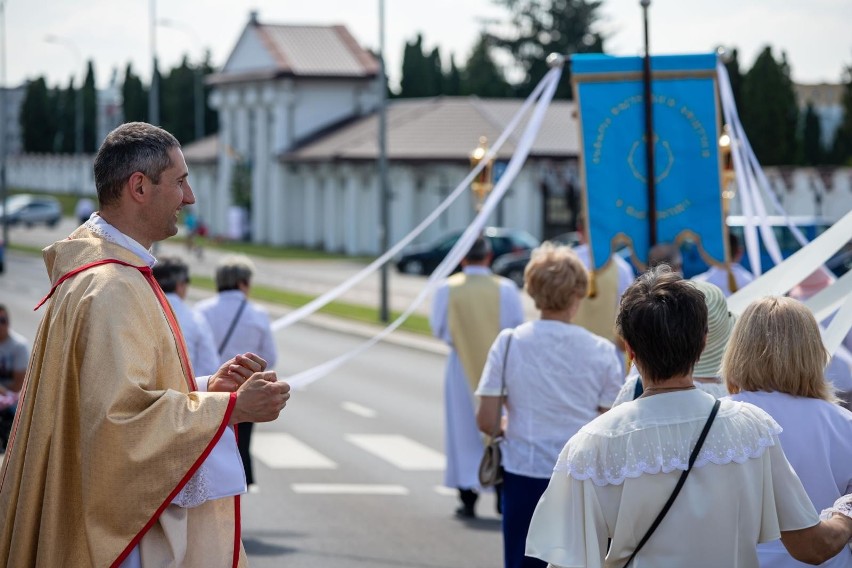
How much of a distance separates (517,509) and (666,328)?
2.79 meters

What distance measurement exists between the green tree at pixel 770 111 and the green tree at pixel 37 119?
71.7 m

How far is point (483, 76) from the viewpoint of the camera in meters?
79.3

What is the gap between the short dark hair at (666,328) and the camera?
3.71 metres

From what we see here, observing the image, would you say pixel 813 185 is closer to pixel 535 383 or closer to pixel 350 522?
pixel 350 522

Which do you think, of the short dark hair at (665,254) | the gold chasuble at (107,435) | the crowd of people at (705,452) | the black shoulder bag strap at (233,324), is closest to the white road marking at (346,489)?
the black shoulder bag strap at (233,324)

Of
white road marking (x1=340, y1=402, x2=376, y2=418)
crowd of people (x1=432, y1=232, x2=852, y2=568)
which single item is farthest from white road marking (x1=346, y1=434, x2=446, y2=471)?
crowd of people (x1=432, y1=232, x2=852, y2=568)

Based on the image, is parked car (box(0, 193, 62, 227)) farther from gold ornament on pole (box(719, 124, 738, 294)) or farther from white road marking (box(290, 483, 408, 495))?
gold ornament on pole (box(719, 124, 738, 294))

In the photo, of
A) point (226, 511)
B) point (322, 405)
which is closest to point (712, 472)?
point (226, 511)

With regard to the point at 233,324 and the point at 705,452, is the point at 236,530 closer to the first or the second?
the point at 705,452

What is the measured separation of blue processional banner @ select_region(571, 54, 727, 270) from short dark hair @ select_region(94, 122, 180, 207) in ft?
17.1

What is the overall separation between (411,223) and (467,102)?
18.8ft

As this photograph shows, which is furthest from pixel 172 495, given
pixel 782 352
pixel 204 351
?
pixel 204 351

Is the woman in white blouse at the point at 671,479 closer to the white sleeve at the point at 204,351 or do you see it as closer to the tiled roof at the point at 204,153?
the white sleeve at the point at 204,351

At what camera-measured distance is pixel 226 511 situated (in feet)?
13.6
